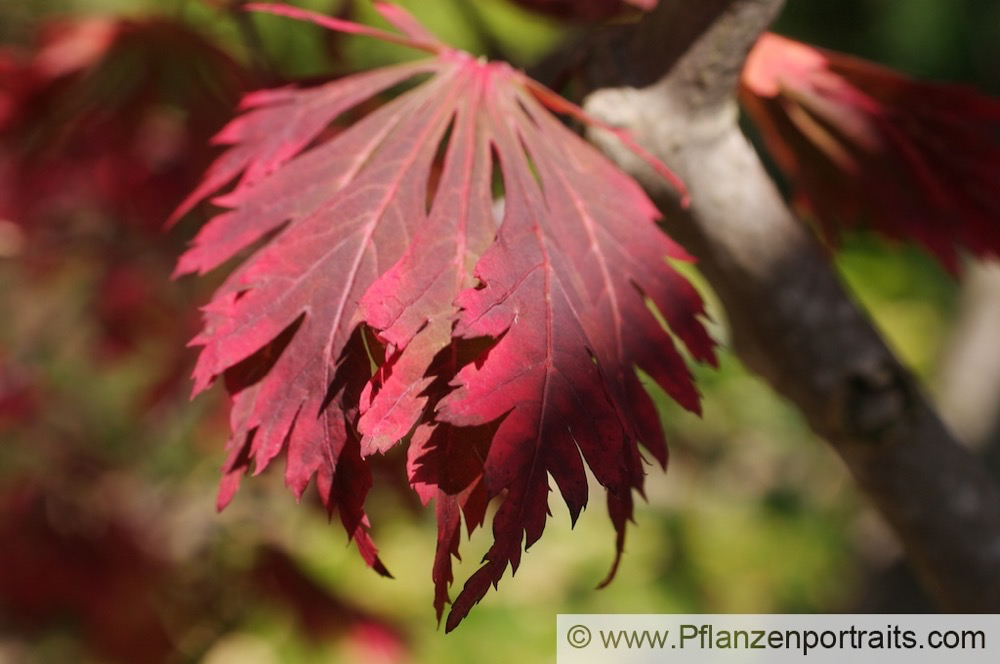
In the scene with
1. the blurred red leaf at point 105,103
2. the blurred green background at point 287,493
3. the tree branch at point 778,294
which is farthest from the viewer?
the blurred green background at point 287,493

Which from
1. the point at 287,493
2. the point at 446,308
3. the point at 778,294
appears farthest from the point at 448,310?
the point at 287,493

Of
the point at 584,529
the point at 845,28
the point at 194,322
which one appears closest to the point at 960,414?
the point at 584,529

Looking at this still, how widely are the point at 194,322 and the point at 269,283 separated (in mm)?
692

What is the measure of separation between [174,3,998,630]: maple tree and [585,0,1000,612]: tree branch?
4cm

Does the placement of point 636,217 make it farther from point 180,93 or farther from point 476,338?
point 180,93

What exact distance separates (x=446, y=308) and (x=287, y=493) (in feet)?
4.66

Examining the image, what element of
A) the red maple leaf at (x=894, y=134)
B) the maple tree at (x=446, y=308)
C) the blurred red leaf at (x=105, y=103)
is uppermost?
the blurred red leaf at (x=105, y=103)

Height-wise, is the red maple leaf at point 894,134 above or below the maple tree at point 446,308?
below

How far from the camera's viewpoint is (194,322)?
1.15m

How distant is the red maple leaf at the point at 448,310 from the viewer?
444mm

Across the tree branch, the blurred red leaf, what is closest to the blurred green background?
the blurred red leaf

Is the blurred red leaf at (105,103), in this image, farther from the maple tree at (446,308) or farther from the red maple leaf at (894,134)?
the red maple leaf at (894,134)

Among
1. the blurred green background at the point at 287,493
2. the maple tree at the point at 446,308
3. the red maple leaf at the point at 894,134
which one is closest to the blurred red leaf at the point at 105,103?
the blurred green background at the point at 287,493

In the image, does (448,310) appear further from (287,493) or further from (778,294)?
(287,493)
